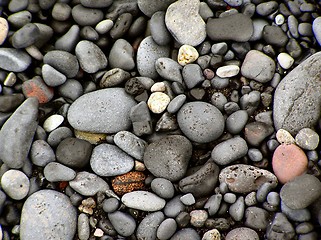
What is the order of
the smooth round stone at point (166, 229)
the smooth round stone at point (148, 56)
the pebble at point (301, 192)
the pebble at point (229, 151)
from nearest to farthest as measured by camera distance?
the pebble at point (301, 192) < the smooth round stone at point (166, 229) < the pebble at point (229, 151) < the smooth round stone at point (148, 56)

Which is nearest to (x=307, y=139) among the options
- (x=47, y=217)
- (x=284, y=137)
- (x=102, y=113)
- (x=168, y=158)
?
(x=284, y=137)

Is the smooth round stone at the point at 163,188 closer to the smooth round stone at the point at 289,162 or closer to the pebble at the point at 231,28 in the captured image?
the smooth round stone at the point at 289,162

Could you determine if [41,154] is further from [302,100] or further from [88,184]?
[302,100]

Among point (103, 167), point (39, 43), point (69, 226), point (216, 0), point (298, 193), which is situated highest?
point (216, 0)

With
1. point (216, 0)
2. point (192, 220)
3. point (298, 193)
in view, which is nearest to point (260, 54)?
point (216, 0)

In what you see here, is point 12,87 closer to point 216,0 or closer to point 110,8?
point 110,8

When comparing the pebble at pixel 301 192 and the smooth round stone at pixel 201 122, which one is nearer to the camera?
the pebble at pixel 301 192

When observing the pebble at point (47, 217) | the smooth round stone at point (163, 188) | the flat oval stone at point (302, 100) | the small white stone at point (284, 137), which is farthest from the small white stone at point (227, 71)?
the pebble at point (47, 217)
